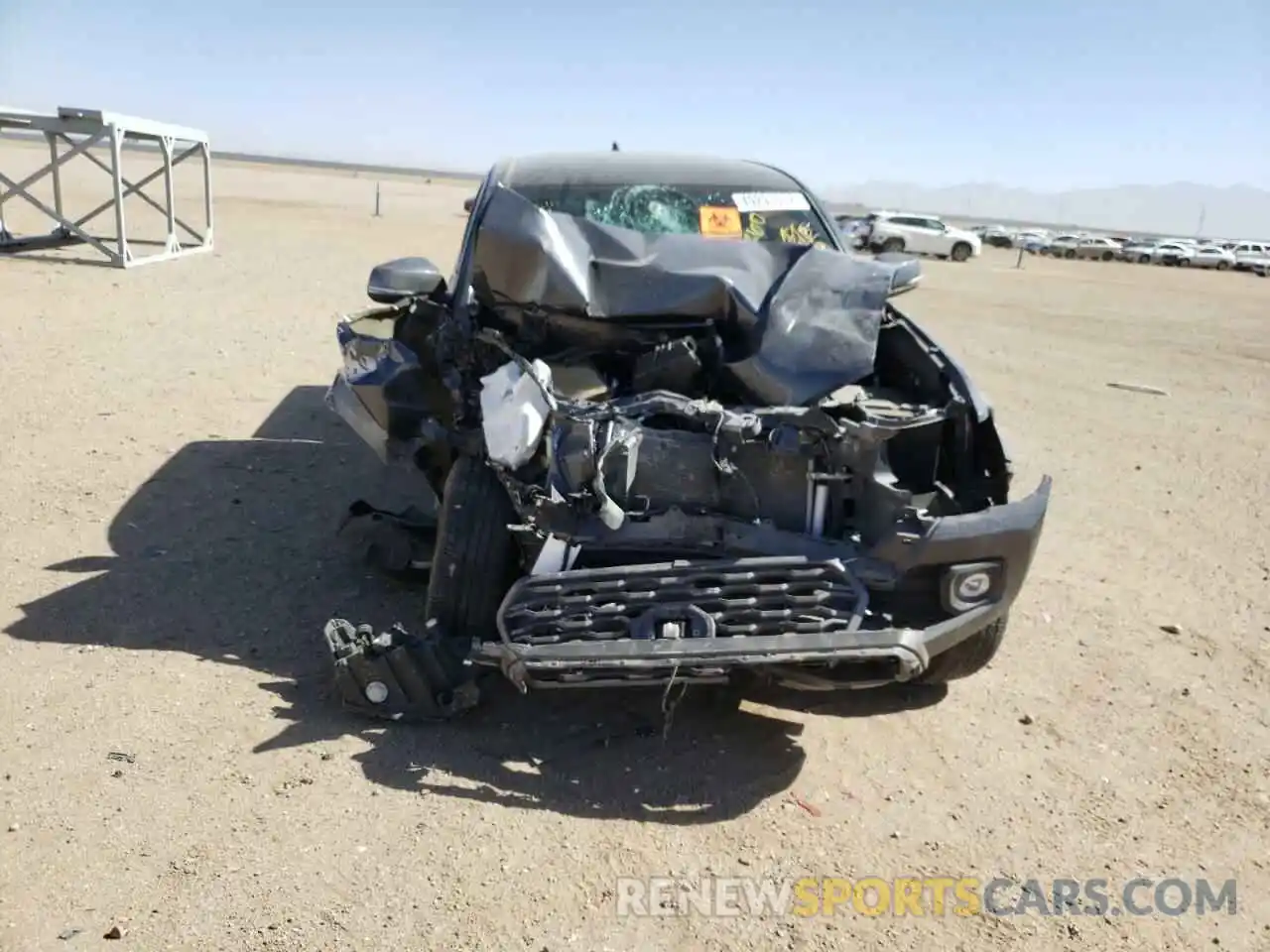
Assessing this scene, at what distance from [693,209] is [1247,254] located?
145ft

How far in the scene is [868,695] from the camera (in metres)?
3.92

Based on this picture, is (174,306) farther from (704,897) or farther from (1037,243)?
(1037,243)

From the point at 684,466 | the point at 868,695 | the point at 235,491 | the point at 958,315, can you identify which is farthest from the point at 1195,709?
the point at 958,315

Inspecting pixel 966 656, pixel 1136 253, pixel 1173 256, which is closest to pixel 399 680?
pixel 966 656

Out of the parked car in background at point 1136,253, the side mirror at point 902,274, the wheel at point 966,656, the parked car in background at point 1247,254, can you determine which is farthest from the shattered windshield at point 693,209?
the parked car in background at point 1136,253

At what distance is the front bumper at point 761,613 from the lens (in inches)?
117

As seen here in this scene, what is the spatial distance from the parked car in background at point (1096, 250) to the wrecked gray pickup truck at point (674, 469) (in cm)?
4277

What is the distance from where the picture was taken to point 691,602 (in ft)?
10.2

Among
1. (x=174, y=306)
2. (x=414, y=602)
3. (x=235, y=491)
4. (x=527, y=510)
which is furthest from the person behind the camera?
(x=174, y=306)

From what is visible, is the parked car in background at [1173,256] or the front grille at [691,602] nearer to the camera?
the front grille at [691,602]

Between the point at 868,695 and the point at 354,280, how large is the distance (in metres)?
12.5

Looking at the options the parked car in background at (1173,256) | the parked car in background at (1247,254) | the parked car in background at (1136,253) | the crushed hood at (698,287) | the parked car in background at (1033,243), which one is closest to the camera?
the crushed hood at (698,287)

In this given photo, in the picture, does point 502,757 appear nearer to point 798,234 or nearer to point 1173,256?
point 798,234

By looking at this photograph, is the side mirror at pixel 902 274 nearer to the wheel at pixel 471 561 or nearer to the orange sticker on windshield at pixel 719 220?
the orange sticker on windshield at pixel 719 220
